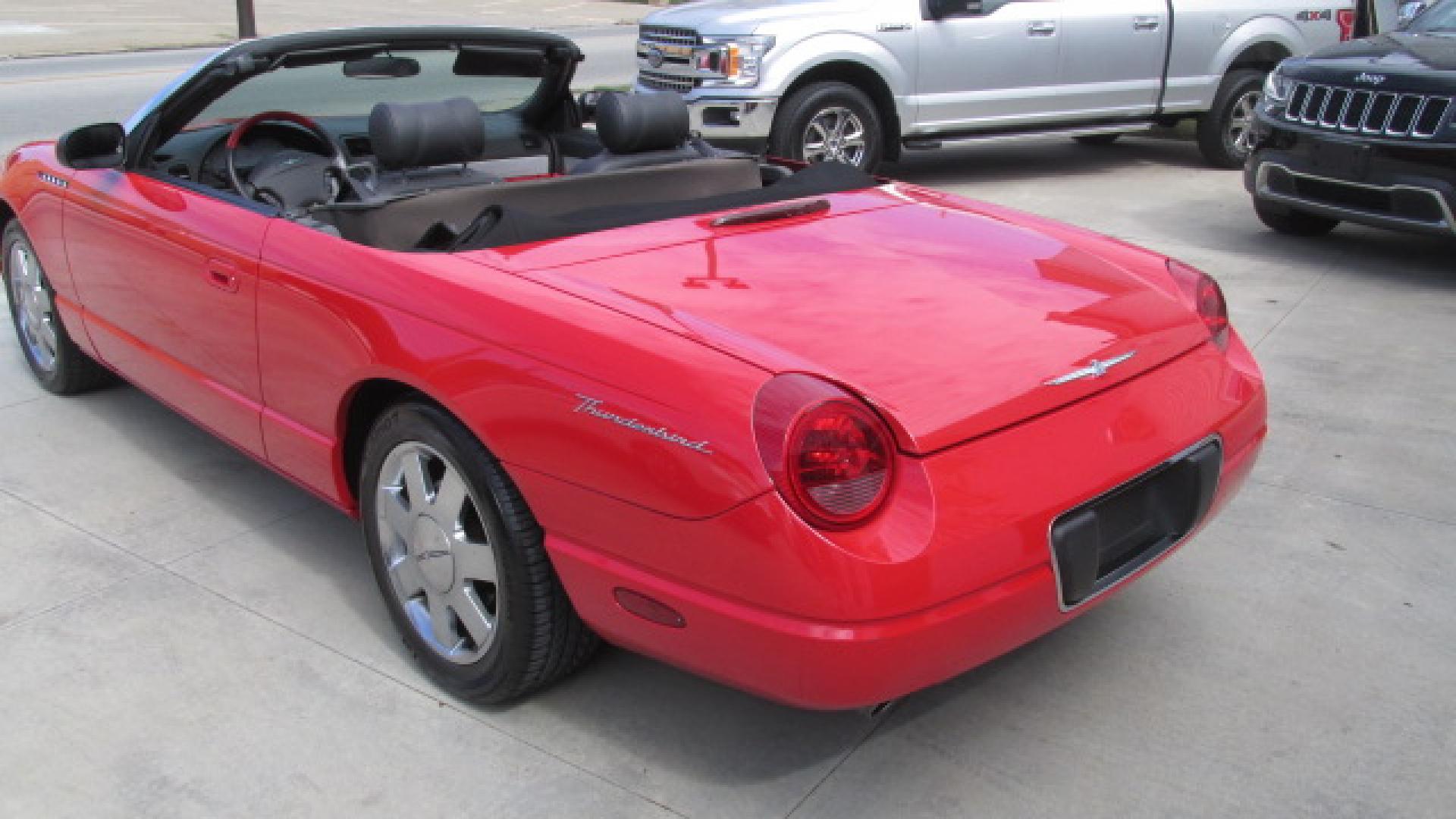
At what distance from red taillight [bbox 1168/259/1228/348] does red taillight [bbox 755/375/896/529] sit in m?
1.23

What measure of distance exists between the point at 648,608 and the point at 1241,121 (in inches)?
348

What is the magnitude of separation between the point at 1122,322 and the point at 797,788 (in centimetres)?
127

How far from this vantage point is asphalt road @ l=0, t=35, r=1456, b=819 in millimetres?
2824

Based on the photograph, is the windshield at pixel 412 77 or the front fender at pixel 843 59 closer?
the windshield at pixel 412 77

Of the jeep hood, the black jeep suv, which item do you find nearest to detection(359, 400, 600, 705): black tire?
the black jeep suv

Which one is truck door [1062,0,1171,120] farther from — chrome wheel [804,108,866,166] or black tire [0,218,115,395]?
black tire [0,218,115,395]

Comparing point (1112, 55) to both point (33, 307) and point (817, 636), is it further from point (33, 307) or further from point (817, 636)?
point (817, 636)

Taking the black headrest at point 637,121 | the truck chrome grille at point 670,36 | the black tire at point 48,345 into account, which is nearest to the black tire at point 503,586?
the black headrest at point 637,121

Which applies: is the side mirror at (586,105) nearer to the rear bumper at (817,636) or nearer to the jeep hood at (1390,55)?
the rear bumper at (817,636)

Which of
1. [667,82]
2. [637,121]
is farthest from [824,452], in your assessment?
[667,82]

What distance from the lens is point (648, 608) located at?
2.62 m

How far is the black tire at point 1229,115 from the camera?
10.0 metres

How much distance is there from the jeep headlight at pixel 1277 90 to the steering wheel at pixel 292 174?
556 cm

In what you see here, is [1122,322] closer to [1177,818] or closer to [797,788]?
[1177,818]
